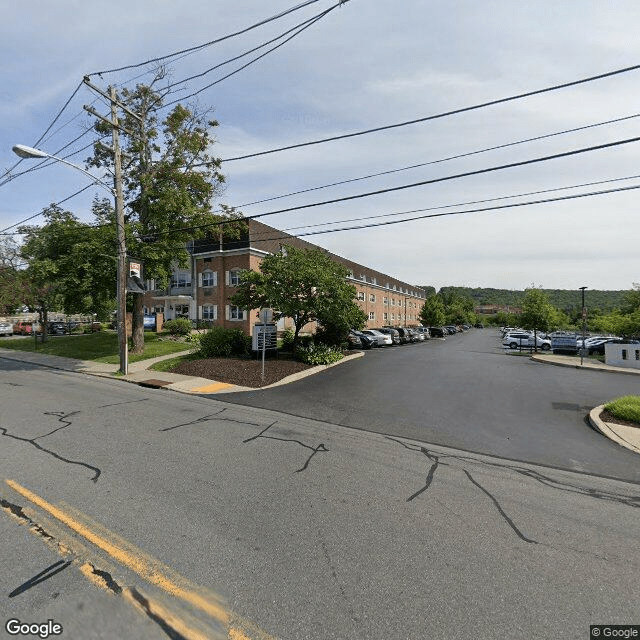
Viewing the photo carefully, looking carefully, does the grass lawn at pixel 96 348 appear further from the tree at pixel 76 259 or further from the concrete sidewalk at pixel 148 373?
the tree at pixel 76 259

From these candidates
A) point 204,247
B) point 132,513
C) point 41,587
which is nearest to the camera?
point 41,587

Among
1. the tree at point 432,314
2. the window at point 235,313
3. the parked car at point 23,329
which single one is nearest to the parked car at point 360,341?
the window at point 235,313

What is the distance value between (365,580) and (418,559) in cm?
62

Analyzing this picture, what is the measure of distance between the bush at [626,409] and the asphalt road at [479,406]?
2.18ft

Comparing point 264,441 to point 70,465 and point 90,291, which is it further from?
point 90,291

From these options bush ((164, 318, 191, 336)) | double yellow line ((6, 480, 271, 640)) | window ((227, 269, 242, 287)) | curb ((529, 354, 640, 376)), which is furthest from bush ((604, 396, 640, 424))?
window ((227, 269, 242, 287))

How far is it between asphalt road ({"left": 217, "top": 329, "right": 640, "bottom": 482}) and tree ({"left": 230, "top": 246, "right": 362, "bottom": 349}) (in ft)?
10.7

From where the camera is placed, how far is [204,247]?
33.1 m

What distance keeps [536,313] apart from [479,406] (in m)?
22.7

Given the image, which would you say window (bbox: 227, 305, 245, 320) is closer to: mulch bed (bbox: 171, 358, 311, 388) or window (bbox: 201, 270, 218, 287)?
window (bbox: 201, 270, 218, 287)

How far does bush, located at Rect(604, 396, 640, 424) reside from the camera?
8766mm

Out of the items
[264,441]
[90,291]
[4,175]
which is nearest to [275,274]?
[90,291]

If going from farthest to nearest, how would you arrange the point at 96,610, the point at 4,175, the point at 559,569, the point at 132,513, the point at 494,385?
the point at 4,175, the point at 494,385, the point at 132,513, the point at 559,569, the point at 96,610

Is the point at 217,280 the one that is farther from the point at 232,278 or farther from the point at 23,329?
the point at 23,329
